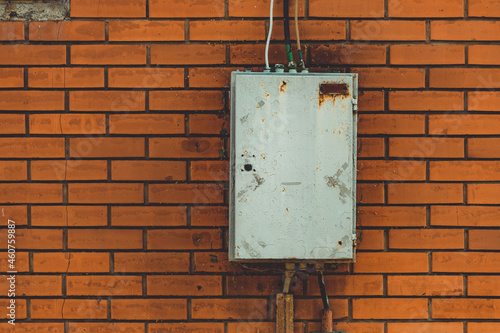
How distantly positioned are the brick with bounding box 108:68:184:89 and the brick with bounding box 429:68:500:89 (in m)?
1.04

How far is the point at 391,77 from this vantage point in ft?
5.34

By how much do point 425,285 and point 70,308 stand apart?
144 cm

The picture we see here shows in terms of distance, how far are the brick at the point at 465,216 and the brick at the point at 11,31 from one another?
1.81 metres

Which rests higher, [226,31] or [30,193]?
[226,31]

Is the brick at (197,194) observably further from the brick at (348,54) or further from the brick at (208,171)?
the brick at (348,54)

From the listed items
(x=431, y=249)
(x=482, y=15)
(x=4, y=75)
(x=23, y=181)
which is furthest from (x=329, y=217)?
(x=4, y=75)

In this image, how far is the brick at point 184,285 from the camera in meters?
1.63

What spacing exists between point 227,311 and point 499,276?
1.11 m

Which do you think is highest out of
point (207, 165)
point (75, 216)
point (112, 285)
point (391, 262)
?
point (207, 165)

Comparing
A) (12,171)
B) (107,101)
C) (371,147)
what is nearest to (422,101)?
(371,147)

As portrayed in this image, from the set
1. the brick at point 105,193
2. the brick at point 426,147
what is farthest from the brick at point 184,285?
the brick at point 426,147

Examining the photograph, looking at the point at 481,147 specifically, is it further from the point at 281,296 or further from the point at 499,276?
the point at 281,296

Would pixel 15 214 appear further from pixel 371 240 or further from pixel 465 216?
pixel 465 216

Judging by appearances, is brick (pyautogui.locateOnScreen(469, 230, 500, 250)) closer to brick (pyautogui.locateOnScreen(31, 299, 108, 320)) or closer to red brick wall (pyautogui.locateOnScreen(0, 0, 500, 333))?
red brick wall (pyautogui.locateOnScreen(0, 0, 500, 333))
